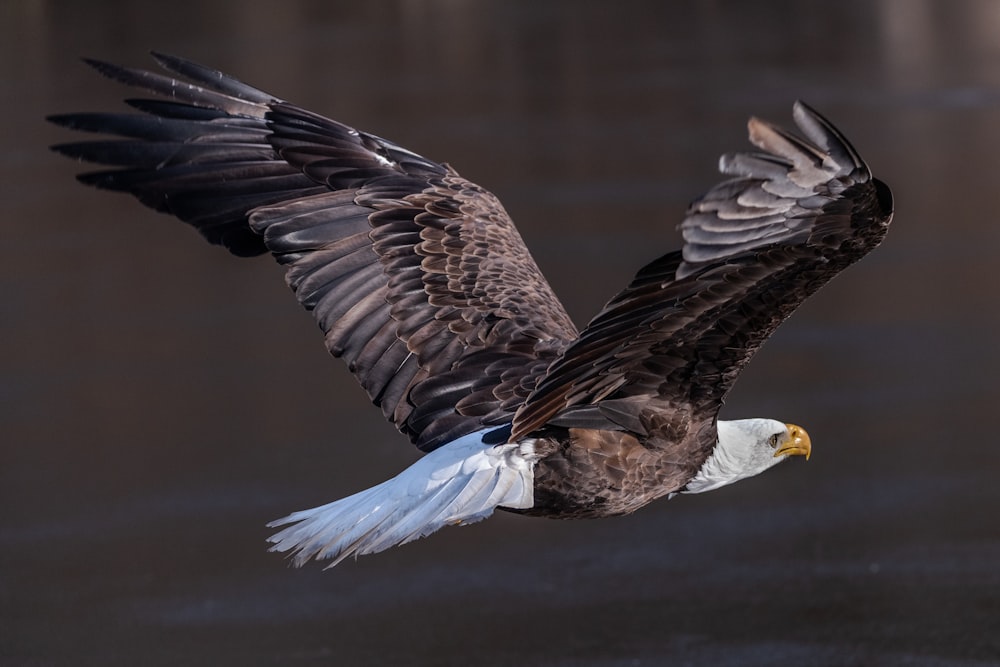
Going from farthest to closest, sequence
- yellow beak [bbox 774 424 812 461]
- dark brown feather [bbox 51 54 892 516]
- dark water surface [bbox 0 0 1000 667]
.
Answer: dark water surface [bbox 0 0 1000 667] → yellow beak [bbox 774 424 812 461] → dark brown feather [bbox 51 54 892 516]

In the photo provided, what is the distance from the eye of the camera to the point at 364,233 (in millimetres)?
4676

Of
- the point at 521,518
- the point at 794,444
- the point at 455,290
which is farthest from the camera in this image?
the point at 521,518

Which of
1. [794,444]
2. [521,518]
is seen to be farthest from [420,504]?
[521,518]

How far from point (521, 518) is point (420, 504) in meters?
3.03

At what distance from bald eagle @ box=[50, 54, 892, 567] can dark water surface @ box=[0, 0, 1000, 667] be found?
162 centimetres

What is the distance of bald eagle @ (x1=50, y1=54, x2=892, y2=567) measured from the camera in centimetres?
313

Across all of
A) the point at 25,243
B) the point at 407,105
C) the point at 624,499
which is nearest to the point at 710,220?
the point at 624,499

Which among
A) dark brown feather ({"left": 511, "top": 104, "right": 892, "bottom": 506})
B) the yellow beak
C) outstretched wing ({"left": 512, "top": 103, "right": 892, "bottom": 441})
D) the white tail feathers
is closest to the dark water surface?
the yellow beak

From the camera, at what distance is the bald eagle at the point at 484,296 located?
123 inches

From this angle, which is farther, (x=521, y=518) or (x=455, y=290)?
(x=521, y=518)

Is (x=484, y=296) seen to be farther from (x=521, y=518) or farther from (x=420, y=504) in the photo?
(x=521, y=518)

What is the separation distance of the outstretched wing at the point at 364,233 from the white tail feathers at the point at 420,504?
0.25 metres

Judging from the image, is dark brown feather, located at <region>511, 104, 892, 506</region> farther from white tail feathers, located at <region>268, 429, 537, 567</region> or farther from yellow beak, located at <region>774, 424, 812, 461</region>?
yellow beak, located at <region>774, 424, 812, 461</region>

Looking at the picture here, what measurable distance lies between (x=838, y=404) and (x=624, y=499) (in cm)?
366
